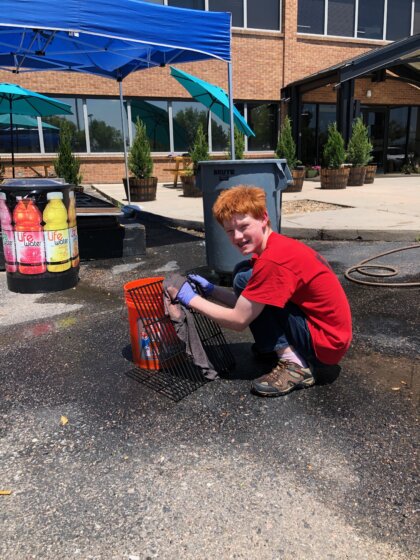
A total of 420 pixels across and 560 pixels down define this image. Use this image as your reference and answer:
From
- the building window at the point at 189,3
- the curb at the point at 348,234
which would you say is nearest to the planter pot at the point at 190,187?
the curb at the point at 348,234

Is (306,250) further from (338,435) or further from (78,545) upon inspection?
(78,545)

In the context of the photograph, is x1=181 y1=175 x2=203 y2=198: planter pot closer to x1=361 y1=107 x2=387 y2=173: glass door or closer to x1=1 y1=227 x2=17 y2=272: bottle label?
x1=1 y1=227 x2=17 y2=272: bottle label

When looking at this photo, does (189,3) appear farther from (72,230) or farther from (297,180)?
(72,230)

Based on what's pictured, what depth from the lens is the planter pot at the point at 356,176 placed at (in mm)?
14961

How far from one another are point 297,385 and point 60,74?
16632mm

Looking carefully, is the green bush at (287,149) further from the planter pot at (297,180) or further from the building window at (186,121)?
the building window at (186,121)

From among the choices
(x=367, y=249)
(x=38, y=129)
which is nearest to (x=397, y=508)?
(x=367, y=249)

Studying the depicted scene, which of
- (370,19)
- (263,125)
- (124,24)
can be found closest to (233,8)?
(263,125)

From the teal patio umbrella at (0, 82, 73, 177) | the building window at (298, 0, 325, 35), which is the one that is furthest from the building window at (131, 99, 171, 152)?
the building window at (298, 0, 325, 35)

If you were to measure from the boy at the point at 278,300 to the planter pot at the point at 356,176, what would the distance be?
13202mm

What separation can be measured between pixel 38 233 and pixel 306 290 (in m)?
3.04

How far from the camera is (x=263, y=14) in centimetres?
1834

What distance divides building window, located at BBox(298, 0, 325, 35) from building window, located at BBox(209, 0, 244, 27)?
2530 mm

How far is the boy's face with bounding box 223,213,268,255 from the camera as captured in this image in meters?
2.60
